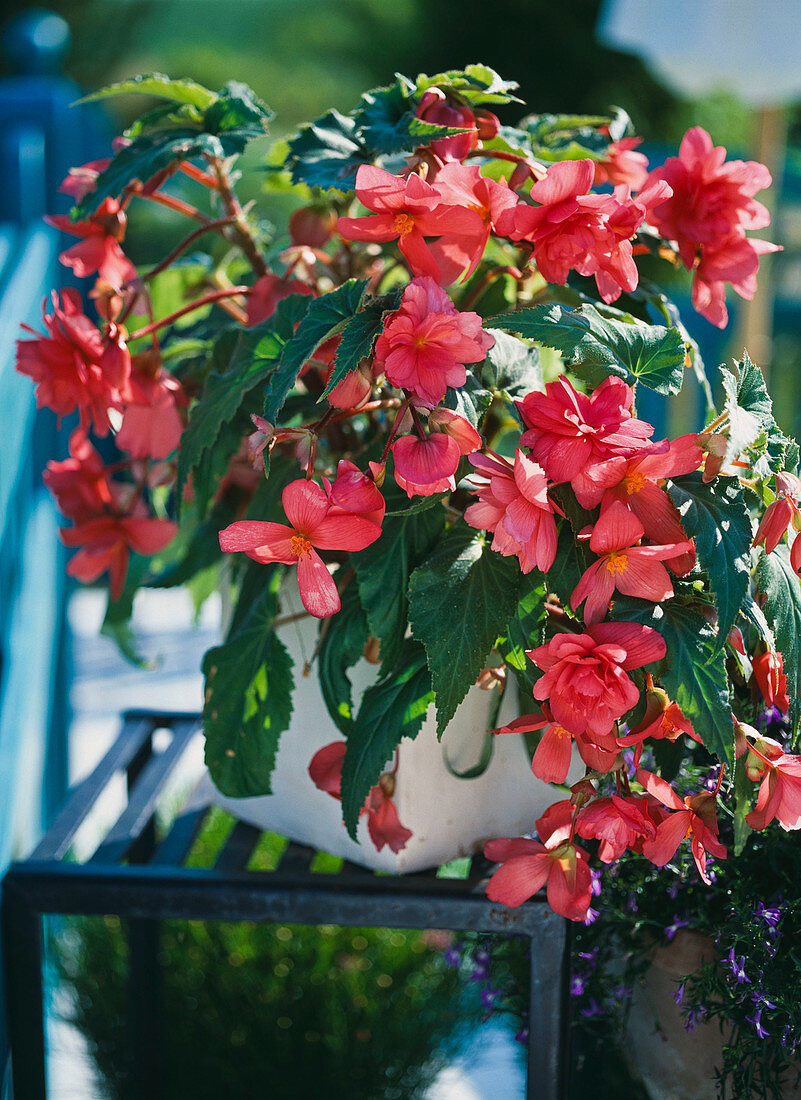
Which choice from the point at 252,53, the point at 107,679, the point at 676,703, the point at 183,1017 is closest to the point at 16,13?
the point at 252,53

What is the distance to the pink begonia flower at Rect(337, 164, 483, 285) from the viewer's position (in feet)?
1.50

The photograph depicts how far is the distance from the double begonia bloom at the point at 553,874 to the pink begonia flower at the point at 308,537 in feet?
0.51

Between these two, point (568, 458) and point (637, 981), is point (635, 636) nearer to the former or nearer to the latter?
point (568, 458)

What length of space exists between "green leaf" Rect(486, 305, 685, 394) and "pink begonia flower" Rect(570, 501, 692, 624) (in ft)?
0.20

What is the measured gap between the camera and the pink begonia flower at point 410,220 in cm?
46

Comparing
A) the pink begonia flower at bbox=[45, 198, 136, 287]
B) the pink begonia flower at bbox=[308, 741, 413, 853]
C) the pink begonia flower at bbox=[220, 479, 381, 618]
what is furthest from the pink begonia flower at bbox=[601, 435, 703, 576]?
the pink begonia flower at bbox=[45, 198, 136, 287]

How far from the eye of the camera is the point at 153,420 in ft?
2.03

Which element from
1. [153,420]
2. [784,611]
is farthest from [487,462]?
[153,420]

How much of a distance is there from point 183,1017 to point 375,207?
0.91 meters

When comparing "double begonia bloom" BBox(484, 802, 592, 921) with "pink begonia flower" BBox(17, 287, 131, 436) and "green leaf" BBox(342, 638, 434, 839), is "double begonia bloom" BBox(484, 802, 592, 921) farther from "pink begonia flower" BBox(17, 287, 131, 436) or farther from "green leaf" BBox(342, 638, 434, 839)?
"pink begonia flower" BBox(17, 287, 131, 436)

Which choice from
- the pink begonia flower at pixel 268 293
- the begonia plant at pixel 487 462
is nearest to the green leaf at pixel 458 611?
the begonia plant at pixel 487 462

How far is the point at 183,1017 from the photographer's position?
109cm

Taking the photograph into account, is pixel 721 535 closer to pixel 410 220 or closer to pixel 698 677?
pixel 698 677

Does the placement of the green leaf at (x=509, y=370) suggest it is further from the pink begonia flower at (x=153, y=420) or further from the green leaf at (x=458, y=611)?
the pink begonia flower at (x=153, y=420)
